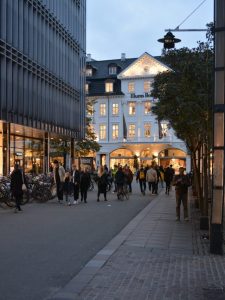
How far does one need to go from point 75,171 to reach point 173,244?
45.4 feet

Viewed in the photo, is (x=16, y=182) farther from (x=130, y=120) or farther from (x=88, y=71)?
(x=88, y=71)

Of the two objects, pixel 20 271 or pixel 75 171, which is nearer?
pixel 20 271

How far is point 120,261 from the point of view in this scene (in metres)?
9.26

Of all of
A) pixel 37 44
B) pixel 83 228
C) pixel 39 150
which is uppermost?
pixel 37 44

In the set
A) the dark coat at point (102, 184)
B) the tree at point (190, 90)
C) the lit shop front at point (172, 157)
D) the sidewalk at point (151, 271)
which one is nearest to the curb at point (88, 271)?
the sidewalk at point (151, 271)

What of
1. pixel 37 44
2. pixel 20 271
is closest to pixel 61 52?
pixel 37 44

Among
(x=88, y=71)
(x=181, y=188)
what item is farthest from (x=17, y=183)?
(x=88, y=71)

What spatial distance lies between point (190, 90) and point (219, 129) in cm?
431

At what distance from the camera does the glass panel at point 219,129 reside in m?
10.2

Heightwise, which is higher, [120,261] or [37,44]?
[37,44]

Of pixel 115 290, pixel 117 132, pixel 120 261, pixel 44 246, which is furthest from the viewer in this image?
pixel 117 132

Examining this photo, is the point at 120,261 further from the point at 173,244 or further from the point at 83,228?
the point at 83,228

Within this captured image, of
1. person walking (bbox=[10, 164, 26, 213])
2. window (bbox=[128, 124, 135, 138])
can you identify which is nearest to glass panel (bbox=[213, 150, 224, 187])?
person walking (bbox=[10, 164, 26, 213])

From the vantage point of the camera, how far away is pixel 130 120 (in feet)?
272
